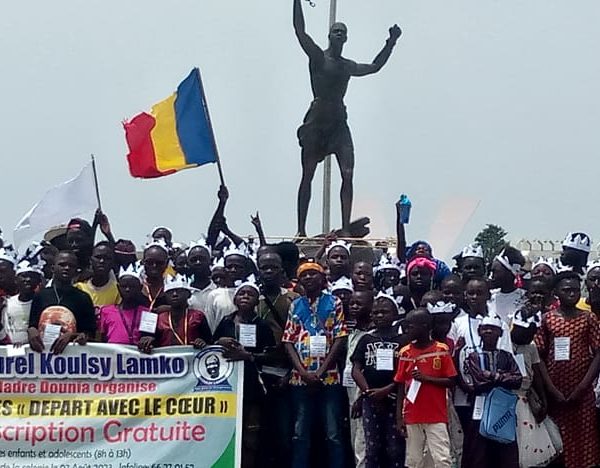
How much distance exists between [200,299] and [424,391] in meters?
2.39

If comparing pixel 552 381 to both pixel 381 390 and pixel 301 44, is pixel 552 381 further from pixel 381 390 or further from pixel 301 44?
pixel 301 44

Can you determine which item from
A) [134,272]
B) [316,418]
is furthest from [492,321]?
[134,272]

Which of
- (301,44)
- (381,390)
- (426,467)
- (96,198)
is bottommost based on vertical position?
(426,467)

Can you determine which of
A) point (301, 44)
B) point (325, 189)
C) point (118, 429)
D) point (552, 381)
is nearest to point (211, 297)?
point (118, 429)

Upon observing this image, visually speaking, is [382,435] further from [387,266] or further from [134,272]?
[134,272]

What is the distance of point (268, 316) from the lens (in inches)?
362

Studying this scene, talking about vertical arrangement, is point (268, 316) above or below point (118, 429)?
above

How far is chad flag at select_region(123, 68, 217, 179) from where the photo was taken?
1252cm

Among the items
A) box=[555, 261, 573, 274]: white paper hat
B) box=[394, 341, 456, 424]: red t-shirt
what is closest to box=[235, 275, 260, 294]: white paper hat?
box=[394, 341, 456, 424]: red t-shirt

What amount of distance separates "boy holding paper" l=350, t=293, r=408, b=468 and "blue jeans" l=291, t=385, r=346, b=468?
0.73ft

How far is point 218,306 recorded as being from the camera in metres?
9.43

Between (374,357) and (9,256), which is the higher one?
(9,256)

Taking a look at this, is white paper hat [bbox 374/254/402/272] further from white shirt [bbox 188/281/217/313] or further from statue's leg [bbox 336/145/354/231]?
statue's leg [bbox 336/145/354/231]

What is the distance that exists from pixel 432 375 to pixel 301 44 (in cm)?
709
